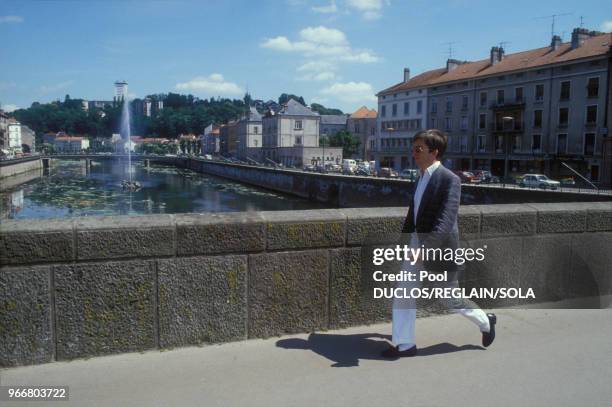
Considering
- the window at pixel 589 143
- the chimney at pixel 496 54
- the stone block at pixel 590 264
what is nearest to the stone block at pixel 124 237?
the stone block at pixel 590 264

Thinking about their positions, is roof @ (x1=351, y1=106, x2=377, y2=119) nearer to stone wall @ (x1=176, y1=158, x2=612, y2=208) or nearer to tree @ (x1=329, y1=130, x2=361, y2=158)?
tree @ (x1=329, y1=130, x2=361, y2=158)

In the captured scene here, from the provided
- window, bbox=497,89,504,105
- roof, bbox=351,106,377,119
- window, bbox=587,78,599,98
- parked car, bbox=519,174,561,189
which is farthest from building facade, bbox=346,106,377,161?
parked car, bbox=519,174,561,189

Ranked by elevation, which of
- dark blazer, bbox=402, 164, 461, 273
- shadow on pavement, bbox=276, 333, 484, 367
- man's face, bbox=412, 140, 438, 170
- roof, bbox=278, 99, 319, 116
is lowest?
shadow on pavement, bbox=276, 333, 484, 367

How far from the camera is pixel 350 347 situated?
157 inches

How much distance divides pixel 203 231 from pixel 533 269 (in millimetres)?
3263

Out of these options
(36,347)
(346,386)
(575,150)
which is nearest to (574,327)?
(346,386)

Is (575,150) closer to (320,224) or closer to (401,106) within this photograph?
(401,106)

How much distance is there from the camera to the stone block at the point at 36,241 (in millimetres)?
3311

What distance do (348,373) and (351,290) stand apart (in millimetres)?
951

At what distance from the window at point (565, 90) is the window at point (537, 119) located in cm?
300

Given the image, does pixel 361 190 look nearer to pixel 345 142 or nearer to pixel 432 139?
pixel 432 139

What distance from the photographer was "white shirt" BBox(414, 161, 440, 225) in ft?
12.0

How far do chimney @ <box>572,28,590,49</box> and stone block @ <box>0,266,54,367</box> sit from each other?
199 ft

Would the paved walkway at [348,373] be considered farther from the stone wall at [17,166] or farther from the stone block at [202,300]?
the stone wall at [17,166]
